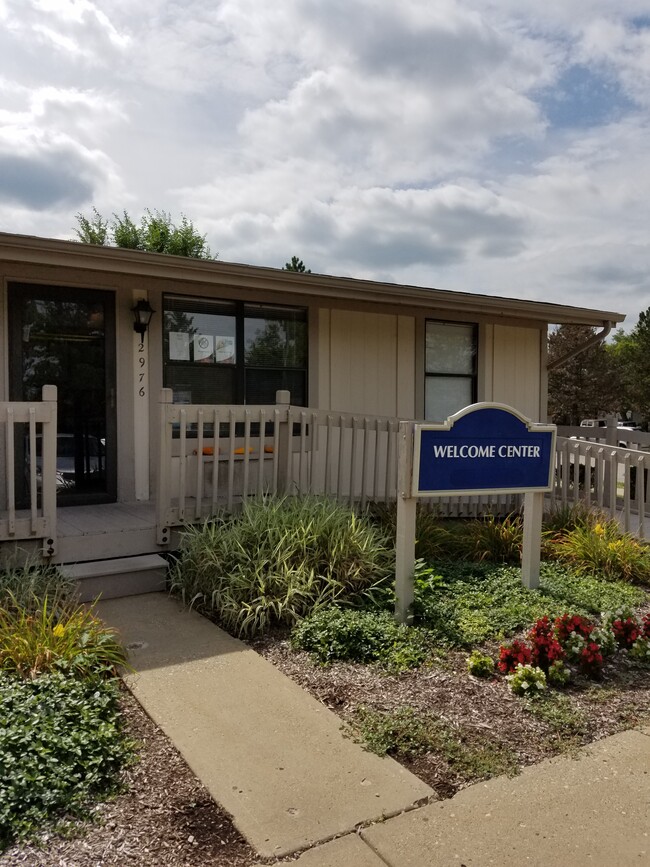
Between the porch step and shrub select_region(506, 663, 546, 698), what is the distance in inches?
113

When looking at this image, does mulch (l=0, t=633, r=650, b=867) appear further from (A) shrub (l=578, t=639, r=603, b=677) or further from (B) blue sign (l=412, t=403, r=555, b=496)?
(B) blue sign (l=412, t=403, r=555, b=496)

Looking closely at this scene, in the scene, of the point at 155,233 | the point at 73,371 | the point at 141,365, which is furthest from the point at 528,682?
the point at 155,233

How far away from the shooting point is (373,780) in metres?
2.54

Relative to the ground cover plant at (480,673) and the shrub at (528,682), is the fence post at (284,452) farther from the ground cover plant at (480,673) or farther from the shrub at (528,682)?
the shrub at (528,682)

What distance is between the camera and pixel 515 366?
9445 mm

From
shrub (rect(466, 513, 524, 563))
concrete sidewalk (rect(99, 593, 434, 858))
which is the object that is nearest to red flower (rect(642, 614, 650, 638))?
shrub (rect(466, 513, 524, 563))

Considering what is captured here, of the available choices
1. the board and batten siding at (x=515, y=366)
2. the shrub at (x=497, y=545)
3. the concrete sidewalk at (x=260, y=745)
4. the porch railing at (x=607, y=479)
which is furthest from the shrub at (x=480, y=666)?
the board and batten siding at (x=515, y=366)

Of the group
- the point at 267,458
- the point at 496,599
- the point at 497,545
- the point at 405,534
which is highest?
the point at 267,458

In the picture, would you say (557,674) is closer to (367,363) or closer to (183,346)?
(183,346)

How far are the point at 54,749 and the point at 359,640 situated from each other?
6.03 feet

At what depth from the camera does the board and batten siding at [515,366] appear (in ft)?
30.1

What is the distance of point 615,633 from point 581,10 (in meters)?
5.61

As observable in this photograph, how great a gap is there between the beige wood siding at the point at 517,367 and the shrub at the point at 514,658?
5.96 metres

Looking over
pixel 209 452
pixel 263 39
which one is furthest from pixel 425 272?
pixel 209 452
